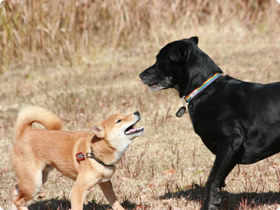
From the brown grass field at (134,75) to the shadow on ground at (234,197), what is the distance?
0.04 ft

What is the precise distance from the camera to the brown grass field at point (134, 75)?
5.25 meters

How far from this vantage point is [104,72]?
466 inches

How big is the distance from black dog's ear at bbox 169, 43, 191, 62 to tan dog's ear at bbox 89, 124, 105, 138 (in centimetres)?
106

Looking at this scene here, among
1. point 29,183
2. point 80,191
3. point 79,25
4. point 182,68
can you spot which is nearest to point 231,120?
point 182,68

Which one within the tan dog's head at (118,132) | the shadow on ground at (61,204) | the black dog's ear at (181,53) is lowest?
the shadow on ground at (61,204)

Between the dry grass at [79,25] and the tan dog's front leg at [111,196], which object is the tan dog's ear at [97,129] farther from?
the dry grass at [79,25]

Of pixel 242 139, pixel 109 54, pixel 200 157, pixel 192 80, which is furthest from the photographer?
pixel 109 54

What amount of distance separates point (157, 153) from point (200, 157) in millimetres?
640

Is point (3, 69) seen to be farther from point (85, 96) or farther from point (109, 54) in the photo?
point (85, 96)

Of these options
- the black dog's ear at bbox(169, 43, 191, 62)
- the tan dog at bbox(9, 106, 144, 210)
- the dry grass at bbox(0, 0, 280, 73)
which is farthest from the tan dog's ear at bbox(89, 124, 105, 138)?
the dry grass at bbox(0, 0, 280, 73)

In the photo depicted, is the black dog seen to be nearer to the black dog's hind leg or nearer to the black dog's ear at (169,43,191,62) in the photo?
the black dog's hind leg

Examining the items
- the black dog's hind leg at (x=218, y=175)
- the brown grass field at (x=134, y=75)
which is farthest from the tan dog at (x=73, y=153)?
the black dog's hind leg at (x=218, y=175)

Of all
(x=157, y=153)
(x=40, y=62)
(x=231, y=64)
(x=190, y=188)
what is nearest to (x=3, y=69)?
(x=40, y=62)

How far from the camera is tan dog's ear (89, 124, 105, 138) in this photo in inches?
176
